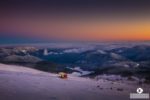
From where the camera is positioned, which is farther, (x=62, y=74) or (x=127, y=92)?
(x=62, y=74)

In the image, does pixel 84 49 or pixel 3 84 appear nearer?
pixel 3 84

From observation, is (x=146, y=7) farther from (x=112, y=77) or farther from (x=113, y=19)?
(x=112, y=77)

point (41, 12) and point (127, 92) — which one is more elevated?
point (41, 12)

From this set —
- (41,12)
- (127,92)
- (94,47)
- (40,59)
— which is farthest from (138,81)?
(41,12)

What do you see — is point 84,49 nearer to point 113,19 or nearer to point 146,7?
point 113,19

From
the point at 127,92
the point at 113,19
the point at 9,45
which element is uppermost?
the point at 113,19

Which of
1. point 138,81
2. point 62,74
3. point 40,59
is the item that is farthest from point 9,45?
point 138,81
